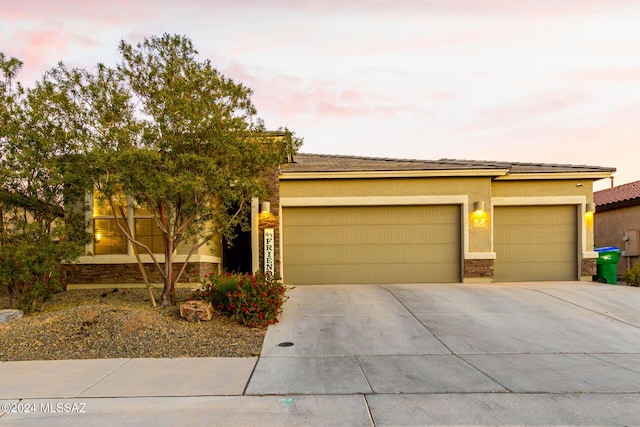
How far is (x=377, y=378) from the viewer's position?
4941mm

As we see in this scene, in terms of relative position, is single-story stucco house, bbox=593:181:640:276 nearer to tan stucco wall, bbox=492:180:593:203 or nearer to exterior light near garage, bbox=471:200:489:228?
tan stucco wall, bbox=492:180:593:203

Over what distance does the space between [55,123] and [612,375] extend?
981 centimetres

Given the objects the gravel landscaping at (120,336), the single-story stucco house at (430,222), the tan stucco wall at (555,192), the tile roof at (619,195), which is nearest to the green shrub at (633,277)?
the single-story stucco house at (430,222)

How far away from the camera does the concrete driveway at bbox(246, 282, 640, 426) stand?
161 inches

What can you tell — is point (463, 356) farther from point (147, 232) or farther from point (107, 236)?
point (107, 236)

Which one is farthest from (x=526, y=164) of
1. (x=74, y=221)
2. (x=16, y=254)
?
(x=16, y=254)

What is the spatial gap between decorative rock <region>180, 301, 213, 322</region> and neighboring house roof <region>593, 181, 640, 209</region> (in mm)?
16244

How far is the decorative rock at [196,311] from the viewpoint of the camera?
747 cm

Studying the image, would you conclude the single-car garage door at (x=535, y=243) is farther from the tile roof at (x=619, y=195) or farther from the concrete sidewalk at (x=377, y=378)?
the tile roof at (x=619, y=195)

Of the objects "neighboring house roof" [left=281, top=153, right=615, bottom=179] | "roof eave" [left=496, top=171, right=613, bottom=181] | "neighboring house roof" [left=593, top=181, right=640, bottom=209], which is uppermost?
"neighboring house roof" [left=281, top=153, right=615, bottom=179]

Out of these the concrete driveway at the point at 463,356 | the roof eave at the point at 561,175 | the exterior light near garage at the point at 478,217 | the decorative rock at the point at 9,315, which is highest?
the roof eave at the point at 561,175

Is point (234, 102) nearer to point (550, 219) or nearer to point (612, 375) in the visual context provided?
point (612, 375)

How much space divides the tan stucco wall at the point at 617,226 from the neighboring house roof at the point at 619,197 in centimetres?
31

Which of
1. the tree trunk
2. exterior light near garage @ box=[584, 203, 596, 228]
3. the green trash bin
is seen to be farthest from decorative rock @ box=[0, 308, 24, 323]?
the green trash bin
